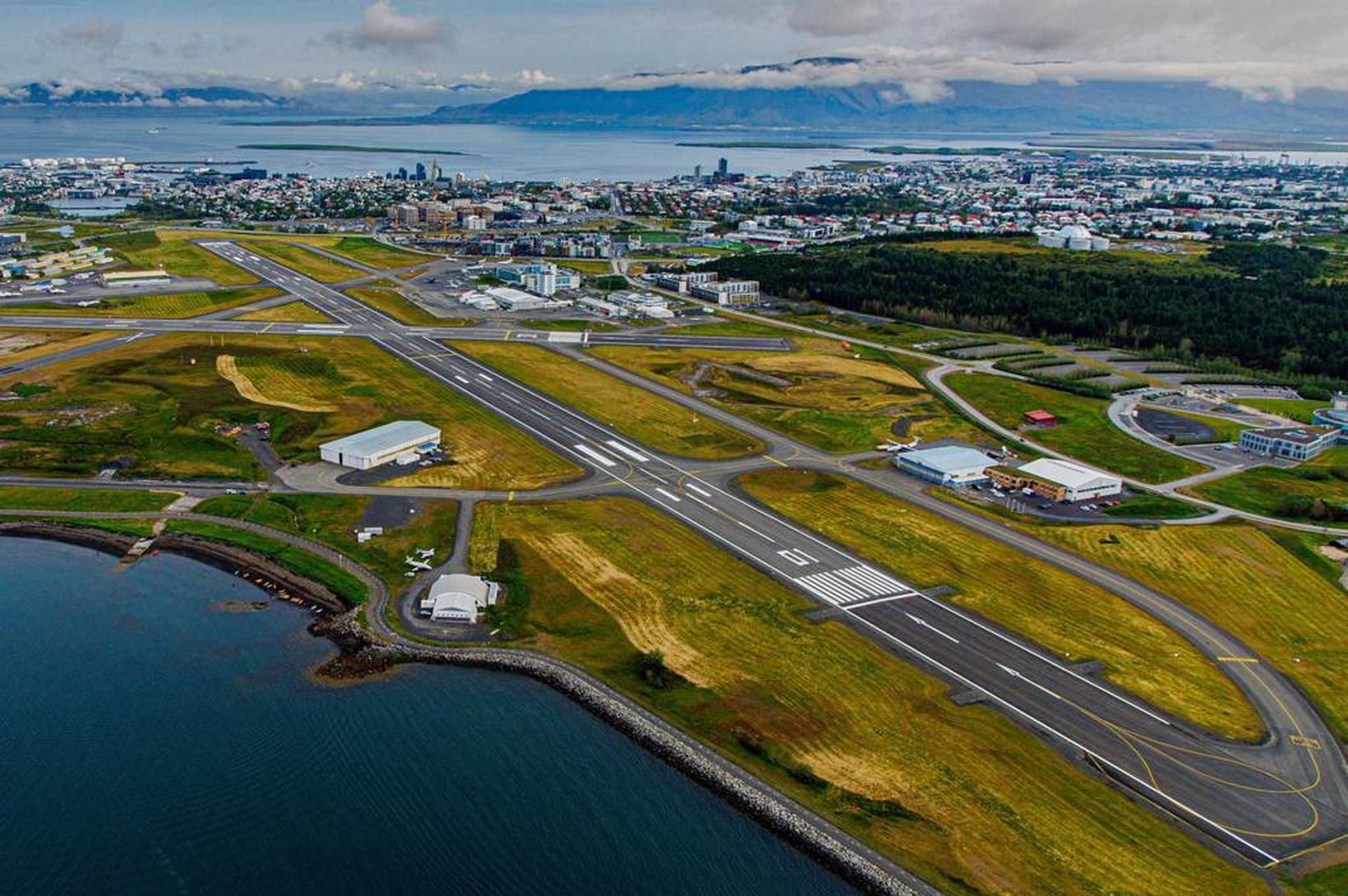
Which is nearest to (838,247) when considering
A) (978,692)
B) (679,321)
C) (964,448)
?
(679,321)

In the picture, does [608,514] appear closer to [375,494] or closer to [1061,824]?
[375,494]

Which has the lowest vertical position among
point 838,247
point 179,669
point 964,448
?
point 179,669

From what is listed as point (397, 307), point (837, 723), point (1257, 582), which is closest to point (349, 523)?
point (837, 723)

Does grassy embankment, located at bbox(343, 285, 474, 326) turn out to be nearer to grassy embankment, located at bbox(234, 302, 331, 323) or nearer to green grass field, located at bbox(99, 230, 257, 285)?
grassy embankment, located at bbox(234, 302, 331, 323)

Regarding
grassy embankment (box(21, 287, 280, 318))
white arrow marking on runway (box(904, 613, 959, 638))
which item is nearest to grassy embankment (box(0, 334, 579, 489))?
grassy embankment (box(21, 287, 280, 318))

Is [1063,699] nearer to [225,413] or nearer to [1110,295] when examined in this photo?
[225,413]
